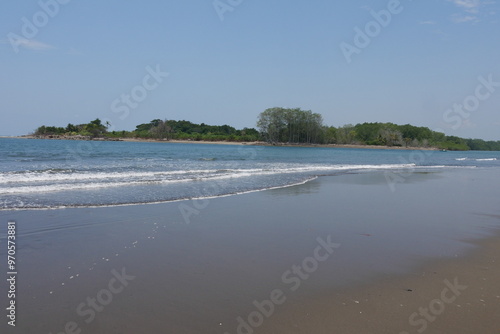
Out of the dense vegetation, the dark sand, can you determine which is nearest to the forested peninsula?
the dense vegetation

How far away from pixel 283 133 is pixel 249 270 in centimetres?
12222

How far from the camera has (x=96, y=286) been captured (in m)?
4.96

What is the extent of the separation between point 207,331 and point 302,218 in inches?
237

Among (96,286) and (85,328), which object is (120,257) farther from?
(85,328)

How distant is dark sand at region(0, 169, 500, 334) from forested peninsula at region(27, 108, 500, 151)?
115 m

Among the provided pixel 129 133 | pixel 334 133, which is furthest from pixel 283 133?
pixel 129 133

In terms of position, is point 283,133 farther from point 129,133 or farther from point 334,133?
point 129,133

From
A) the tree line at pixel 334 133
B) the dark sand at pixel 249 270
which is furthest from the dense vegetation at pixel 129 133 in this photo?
the dark sand at pixel 249 270

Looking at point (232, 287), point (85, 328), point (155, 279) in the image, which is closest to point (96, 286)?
point (155, 279)

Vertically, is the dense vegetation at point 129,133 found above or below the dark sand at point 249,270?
above

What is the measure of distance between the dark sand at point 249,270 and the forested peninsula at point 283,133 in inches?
4536

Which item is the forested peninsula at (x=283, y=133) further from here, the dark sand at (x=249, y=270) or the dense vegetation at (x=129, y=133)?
the dark sand at (x=249, y=270)

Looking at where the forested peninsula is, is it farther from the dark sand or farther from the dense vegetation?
the dark sand

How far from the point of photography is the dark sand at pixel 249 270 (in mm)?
4094
